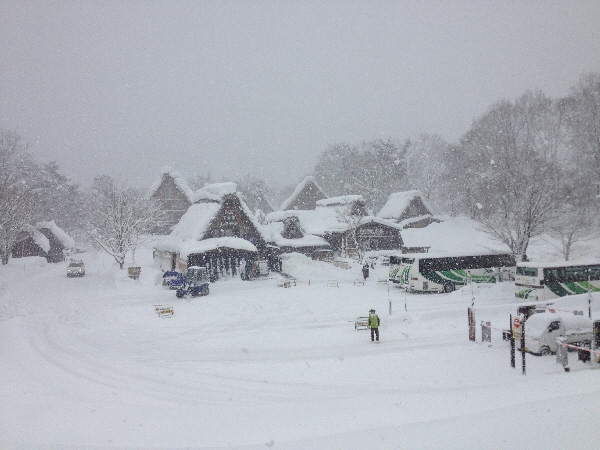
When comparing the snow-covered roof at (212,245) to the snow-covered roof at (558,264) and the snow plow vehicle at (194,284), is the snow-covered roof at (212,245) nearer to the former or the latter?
the snow plow vehicle at (194,284)

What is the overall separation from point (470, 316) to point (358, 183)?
58.2 metres

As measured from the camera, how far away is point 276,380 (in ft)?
38.6

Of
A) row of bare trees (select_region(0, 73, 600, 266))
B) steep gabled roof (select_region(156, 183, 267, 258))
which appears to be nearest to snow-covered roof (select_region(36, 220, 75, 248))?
row of bare trees (select_region(0, 73, 600, 266))

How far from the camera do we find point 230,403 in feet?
33.2

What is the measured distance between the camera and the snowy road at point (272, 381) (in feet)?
24.5

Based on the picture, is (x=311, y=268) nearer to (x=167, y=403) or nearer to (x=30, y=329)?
(x=30, y=329)

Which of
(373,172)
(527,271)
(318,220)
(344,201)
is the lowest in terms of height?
(527,271)

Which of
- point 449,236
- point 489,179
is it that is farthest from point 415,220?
point 489,179

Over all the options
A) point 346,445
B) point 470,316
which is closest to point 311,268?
point 470,316

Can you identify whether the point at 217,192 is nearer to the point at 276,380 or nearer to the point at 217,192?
the point at 217,192

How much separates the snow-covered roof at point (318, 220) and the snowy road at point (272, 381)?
2448 cm

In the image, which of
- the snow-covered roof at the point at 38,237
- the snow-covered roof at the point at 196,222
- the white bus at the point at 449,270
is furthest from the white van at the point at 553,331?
the snow-covered roof at the point at 38,237

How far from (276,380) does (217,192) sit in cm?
2888

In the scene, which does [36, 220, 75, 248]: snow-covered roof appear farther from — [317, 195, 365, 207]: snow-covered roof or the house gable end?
the house gable end
